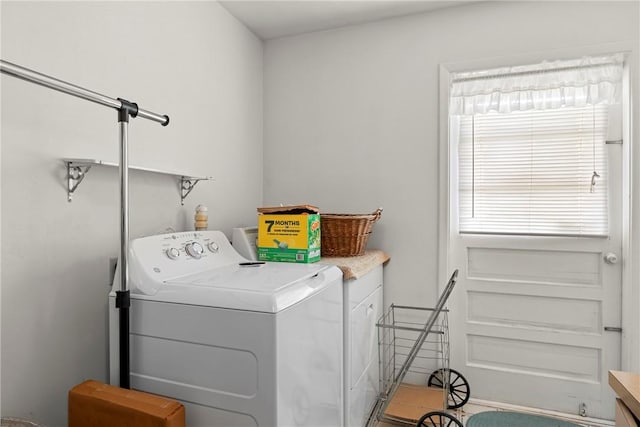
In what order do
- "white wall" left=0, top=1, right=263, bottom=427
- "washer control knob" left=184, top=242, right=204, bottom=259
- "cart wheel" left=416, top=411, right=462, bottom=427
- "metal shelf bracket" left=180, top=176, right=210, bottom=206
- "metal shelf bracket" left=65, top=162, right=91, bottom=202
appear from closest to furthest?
"white wall" left=0, top=1, right=263, bottom=427
"metal shelf bracket" left=65, top=162, right=91, bottom=202
"washer control knob" left=184, top=242, right=204, bottom=259
"cart wheel" left=416, top=411, right=462, bottom=427
"metal shelf bracket" left=180, top=176, right=210, bottom=206

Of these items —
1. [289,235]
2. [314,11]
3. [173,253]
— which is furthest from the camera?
[314,11]

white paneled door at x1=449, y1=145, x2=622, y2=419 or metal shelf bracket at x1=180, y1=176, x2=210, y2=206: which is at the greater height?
metal shelf bracket at x1=180, y1=176, x2=210, y2=206

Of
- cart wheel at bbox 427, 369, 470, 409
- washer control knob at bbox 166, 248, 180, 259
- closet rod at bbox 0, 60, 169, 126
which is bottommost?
cart wheel at bbox 427, 369, 470, 409

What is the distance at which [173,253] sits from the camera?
1490 mm

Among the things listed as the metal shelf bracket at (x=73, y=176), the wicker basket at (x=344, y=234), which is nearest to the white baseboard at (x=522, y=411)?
the wicker basket at (x=344, y=234)

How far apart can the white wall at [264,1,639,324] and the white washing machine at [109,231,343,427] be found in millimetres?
1053

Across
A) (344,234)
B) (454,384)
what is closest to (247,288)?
(344,234)

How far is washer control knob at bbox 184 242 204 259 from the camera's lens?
1581 millimetres

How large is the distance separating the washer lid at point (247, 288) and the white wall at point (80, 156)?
404mm

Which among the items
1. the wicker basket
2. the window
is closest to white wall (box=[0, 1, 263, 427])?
the wicker basket

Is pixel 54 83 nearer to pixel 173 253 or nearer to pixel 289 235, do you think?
pixel 173 253

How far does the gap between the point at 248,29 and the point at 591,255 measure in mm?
2521

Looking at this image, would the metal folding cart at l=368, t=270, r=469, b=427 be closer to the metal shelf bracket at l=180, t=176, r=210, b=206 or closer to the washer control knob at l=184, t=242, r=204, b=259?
the washer control knob at l=184, t=242, r=204, b=259

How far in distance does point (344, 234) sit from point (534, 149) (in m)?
1.23
